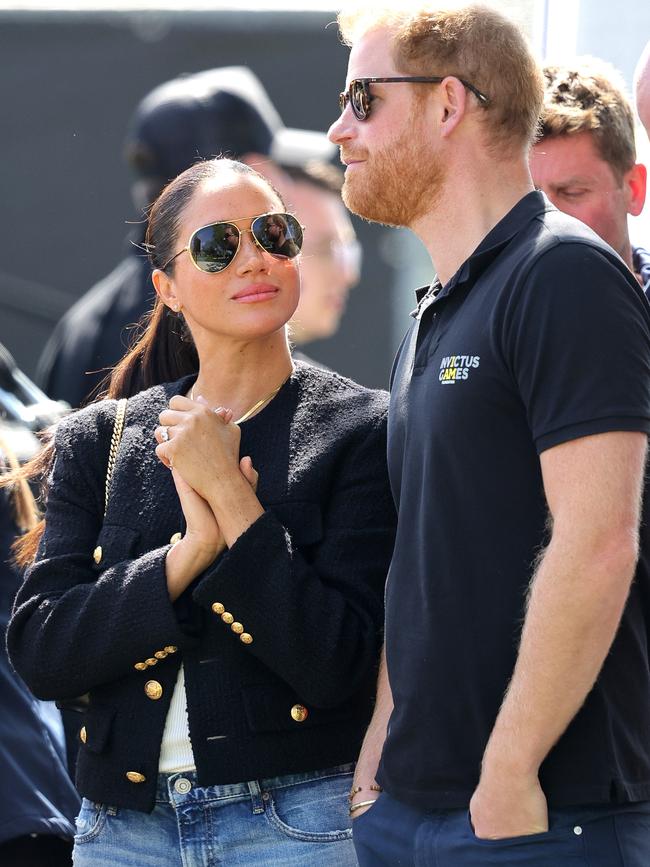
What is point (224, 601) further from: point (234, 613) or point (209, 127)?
point (209, 127)

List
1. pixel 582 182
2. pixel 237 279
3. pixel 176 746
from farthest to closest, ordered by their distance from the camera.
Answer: pixel 582 182 → pixel 237 279 → pixel 176 746

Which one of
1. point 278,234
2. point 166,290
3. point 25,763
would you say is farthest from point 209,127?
point 25,763

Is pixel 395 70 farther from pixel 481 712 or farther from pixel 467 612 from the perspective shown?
pixel 481 712

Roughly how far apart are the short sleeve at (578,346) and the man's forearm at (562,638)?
16 centimetres

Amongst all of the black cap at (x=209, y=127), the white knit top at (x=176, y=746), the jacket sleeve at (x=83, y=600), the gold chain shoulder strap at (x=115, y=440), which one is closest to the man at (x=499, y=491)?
the white knit top at (x=176, y=746)

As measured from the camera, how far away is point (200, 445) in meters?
2.15

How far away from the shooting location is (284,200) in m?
2.49

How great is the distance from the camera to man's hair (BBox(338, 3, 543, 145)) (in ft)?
6.47

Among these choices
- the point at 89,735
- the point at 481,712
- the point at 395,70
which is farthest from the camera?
the point at 89,735

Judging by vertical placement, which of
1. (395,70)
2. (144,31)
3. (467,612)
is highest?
(395,70)

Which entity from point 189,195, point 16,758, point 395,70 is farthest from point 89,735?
point 395,70

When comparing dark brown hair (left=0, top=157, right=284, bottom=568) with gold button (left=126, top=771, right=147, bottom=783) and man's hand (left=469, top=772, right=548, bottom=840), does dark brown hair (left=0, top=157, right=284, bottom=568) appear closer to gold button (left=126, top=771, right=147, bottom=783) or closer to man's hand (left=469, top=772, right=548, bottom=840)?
gold button (left=126, top=771, right=147, bottom=783)

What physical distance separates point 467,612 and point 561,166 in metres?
1.23

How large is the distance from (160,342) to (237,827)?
1.02 m
